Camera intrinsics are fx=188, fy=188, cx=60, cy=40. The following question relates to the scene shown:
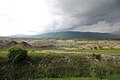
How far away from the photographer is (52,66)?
5500cm

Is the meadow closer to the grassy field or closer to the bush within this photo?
the grassy field

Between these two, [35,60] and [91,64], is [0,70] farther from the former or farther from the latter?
[91,64]

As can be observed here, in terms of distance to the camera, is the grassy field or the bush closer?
the grassy field

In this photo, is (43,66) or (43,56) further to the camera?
(43,56)

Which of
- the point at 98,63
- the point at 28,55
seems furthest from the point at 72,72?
the point at 28,55

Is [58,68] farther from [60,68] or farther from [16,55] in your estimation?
[16,55]

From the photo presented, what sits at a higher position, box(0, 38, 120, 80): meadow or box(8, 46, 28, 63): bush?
box(8, 46, 28, 63): bush

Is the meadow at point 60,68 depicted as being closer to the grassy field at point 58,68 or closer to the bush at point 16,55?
the grassy field at point 58,68

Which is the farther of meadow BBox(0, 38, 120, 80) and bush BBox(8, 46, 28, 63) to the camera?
bush BBox(8, 46, 28, 63)

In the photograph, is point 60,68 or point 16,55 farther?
point 16,55

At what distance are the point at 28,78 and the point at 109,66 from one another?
25566mm

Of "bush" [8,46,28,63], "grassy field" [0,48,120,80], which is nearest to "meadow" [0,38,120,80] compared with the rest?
"grassy field" [0,48,120,80]

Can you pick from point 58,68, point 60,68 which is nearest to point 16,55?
point 58,68

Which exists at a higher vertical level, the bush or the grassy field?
the bush
